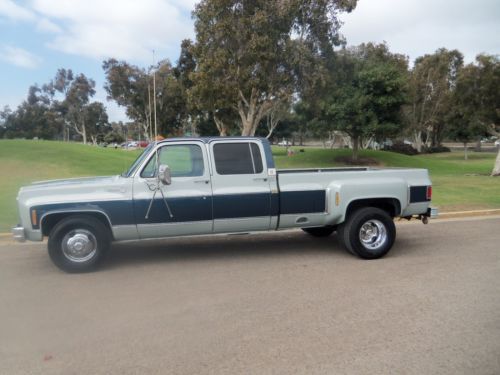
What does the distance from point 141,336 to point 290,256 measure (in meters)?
3.48

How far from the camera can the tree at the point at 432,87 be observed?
4950 cm

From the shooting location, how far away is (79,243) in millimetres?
6523

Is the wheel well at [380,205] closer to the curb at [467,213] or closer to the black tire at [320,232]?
the black tire at [320,232]

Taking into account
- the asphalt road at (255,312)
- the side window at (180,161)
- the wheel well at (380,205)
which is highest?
the side window at (180,161)

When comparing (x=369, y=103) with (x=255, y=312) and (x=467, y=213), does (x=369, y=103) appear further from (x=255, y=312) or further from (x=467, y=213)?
(x=255, y=312)

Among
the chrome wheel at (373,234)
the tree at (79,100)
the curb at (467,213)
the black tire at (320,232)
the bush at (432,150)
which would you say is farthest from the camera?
the tree at (79,100)

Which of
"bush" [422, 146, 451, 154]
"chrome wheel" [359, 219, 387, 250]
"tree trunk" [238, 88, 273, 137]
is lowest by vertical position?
"chrome wheel" [359, 219, 387, 250]

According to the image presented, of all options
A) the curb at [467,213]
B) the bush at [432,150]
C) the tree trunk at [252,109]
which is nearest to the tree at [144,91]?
the tree trunk at [252,109]

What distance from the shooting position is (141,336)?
14.6ft

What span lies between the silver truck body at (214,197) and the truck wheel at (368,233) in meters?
0.19

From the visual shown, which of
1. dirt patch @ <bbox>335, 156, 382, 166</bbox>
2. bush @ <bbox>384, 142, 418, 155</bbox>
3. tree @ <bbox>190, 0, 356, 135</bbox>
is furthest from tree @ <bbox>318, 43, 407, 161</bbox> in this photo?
bush @ <bbox>384, 142, 418, 155</bbox>

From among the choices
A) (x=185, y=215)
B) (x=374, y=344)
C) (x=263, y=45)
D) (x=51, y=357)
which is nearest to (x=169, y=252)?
(x=185, y=215)

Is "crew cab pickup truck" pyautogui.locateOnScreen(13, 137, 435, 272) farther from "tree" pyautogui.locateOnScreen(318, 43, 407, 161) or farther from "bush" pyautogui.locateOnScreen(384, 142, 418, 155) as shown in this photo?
"bush" pyautogui.locateOnScreen(384, 142, 418, 155)

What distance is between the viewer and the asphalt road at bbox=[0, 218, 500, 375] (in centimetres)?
393
